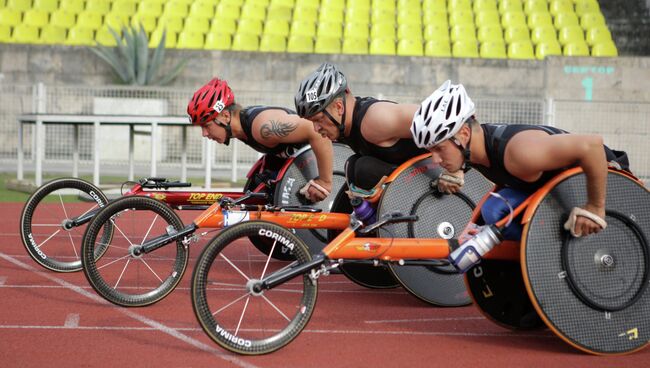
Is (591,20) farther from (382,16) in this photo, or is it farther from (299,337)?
(299,337)

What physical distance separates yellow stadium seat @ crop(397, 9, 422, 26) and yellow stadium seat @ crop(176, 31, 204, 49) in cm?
471

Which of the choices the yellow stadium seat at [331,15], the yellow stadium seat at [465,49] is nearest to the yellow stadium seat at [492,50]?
the yellow stadium seat at [465,49]

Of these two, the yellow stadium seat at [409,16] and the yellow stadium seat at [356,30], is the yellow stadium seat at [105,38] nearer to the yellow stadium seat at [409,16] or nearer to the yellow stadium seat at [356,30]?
the yellow stadium seat at [356,30]

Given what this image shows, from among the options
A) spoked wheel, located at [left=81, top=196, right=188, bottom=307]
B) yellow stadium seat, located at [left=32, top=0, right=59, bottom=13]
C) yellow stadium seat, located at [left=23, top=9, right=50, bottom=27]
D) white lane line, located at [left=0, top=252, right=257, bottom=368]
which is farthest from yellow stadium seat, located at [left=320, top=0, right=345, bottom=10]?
spoked wheel, located at [left=81, top=196, right=188, bottom=307]

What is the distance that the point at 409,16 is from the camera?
24.2 metres

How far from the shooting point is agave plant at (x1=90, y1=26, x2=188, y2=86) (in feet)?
→ 69.2

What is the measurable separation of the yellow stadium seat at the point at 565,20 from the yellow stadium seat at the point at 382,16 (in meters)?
3.85

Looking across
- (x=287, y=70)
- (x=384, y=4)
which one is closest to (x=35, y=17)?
(x=287, y=70)

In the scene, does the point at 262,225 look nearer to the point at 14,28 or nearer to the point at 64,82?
the point at 64,82

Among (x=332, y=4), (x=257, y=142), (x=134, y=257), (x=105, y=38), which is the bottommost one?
(x=134, y=257)

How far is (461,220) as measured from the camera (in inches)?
265

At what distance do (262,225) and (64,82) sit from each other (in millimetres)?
18174

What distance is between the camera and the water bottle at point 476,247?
17.1 ft

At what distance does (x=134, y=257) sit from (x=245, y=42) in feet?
56.3
